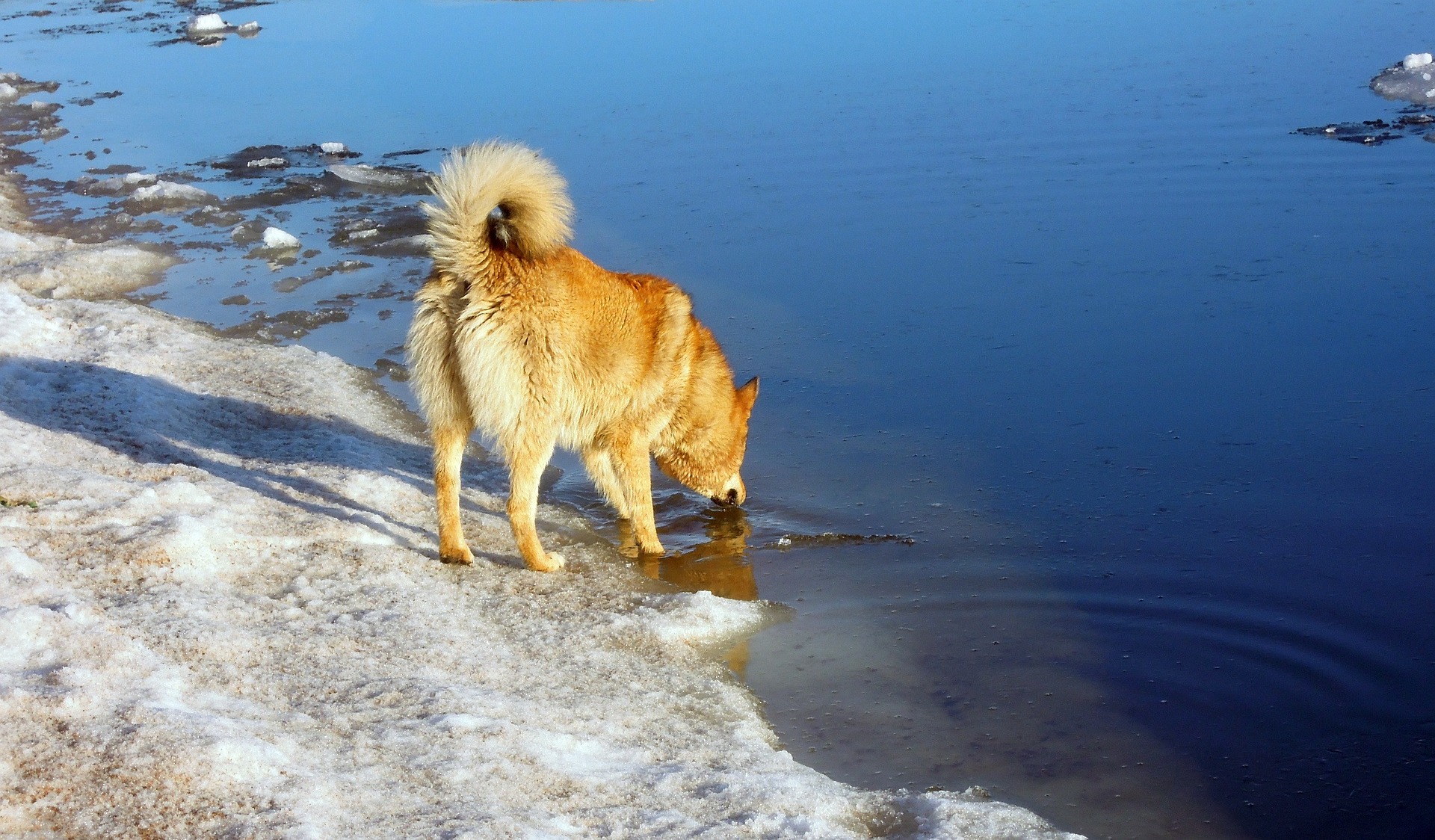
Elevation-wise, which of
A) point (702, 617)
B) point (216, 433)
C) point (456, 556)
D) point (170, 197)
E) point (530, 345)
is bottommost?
point (702, 617)

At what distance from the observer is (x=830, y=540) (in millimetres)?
6258

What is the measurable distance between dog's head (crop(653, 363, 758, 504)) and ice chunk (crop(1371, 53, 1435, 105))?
10.2 m

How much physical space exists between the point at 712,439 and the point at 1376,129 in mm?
9250

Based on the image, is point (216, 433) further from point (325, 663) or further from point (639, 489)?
point (325, 663)

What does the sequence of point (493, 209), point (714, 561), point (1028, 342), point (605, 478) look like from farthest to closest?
point (1028, 342), point (605, 478), point (714, 561), point (493, 209)

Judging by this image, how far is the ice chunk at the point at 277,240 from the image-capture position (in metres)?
11.3

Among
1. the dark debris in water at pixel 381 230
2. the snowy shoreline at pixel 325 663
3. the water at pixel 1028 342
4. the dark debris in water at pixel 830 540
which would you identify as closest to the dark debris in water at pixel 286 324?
the water at pixel 1028 342

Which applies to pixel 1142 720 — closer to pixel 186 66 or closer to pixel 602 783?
pixel 602 783

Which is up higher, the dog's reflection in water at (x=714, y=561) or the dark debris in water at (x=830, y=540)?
the dark debris in water at (x=830, y=540)

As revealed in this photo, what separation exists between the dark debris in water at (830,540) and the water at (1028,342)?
1.2 inches

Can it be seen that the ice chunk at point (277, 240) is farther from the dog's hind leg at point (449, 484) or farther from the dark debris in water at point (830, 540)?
the dark debris in water at point (830, 540)

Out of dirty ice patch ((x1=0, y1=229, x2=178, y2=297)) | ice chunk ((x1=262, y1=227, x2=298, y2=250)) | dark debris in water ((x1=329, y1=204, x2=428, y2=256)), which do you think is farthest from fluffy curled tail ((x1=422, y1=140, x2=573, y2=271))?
ice chunk ((x1=262, y1=227, x2=298, y2=250))

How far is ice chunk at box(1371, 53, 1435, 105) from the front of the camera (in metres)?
12.8

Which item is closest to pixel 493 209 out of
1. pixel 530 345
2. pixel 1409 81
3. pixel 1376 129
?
pixel 530 345
